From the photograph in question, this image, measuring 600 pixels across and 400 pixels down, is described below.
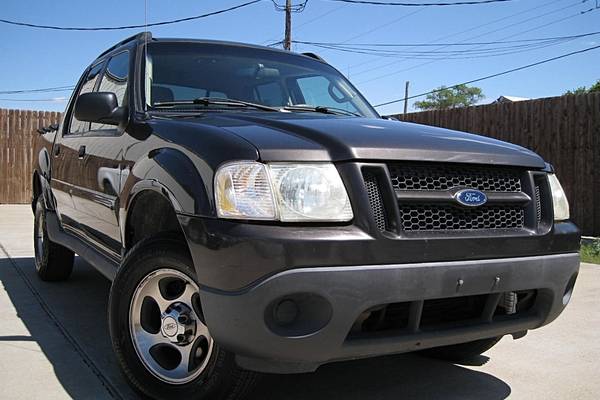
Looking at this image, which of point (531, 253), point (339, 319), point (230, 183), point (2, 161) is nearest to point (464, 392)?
point (531, 253)

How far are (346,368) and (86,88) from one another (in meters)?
3.16

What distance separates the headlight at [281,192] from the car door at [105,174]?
1.20 meters

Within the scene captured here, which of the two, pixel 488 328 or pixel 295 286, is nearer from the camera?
pixel 295 286

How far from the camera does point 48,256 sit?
534cm

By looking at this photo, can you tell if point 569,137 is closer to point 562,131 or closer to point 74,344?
point 562,131

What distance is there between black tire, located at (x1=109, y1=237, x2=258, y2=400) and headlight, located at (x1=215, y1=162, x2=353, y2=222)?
1.21 ft

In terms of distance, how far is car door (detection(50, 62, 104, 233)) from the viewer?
14.1 ft

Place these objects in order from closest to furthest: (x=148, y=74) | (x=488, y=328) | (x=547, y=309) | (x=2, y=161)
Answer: (x=488, y=328), (x=547, y=309), (x=148, y=74), (x=2, y=161)

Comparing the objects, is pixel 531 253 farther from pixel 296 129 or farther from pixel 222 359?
pixel 222 359

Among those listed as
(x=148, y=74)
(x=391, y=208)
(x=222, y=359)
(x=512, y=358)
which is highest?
(x=148, y=74)

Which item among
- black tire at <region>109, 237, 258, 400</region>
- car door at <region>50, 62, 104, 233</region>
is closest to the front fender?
black tire at <region>109, 237, 258, 400</region>

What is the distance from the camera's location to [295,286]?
2.12 m

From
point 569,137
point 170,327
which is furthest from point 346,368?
point 569,137

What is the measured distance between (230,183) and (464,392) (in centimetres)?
170
